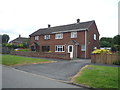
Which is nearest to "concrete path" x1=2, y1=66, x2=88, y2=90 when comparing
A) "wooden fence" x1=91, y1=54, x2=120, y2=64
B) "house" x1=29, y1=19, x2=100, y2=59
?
"wooden fence" x1=91, y1=54, x2=120, y2=64

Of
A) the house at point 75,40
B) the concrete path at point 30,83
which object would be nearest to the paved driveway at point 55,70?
the concrete path at point 30,83

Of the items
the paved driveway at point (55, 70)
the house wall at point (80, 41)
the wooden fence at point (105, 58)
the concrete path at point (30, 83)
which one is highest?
the house wall at point (80, 41)

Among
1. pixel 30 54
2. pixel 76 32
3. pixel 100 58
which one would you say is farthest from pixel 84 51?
pixel 30 54

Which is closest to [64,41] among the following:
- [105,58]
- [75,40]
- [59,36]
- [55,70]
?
[59,36]

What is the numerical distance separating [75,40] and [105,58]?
10686 millimetres

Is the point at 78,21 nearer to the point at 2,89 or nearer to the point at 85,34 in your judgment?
the point at 85,34

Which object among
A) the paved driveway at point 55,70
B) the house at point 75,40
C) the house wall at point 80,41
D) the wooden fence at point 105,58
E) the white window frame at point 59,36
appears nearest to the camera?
the paved driveway at point 55,70

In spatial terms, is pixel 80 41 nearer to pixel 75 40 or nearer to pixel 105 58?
pixel 75 40

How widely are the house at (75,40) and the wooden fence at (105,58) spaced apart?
7.71 m

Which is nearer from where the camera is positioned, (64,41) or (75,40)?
(75,40)

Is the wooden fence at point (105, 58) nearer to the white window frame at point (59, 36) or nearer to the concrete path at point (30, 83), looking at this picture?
the concrete path at point (30, 83)

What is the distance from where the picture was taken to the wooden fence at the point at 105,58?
1476cm

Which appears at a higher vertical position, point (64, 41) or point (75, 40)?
point (75, 40)

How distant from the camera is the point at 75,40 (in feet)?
83.9
